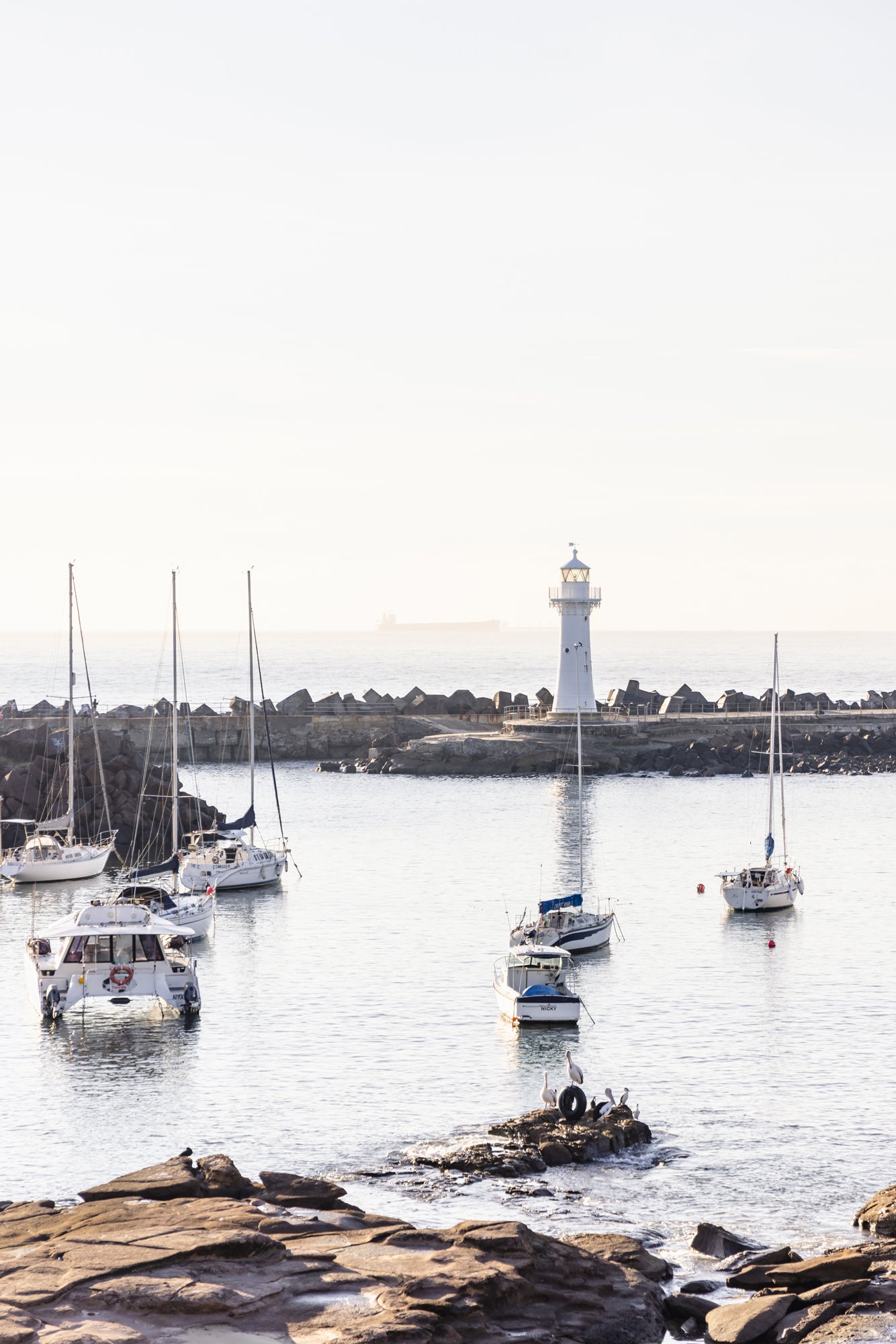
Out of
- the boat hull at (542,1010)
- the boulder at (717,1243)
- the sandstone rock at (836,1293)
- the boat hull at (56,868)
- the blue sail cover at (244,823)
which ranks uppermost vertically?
the blue sail cover at (244,823)

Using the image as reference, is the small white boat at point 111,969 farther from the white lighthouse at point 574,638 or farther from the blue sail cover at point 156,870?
the white lighthouse at point 574,638

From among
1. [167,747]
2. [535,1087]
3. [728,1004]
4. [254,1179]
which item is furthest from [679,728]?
[254,1179]

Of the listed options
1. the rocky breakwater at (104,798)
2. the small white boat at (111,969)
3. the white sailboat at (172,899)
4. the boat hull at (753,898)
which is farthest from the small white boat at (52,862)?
the boat hull at (753,898)

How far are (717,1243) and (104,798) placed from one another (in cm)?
4197

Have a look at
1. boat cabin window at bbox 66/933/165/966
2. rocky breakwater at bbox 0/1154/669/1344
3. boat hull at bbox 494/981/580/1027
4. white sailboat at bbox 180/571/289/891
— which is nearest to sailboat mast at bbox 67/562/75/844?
white sailboat at bbox 180/571/289/891

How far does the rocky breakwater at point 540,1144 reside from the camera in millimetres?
22141

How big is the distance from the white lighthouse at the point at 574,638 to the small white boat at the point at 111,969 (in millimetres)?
56331

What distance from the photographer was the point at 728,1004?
3388 centimetres

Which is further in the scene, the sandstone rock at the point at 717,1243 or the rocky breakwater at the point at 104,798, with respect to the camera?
the rocky breakwater at the point at 104,798

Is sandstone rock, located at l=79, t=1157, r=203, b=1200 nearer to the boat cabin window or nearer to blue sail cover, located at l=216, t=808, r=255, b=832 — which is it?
the boat cabin window

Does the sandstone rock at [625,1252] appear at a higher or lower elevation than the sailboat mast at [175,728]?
lower

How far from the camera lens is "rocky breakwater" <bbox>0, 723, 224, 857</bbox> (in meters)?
58.3

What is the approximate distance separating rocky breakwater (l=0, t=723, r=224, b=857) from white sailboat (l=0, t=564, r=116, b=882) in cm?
142

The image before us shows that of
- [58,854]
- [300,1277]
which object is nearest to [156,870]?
[58,854]
